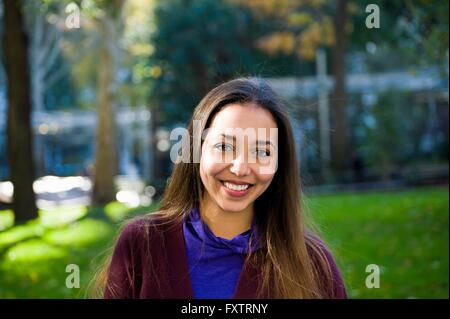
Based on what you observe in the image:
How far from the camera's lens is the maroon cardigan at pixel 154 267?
220cm

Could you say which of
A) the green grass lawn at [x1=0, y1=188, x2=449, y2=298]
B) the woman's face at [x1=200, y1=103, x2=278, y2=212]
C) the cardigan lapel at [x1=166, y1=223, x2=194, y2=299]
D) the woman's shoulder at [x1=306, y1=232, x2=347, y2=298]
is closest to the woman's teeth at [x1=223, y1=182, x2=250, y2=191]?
the woman's face at [x1=200, y1=103, x2=278, y2=212]

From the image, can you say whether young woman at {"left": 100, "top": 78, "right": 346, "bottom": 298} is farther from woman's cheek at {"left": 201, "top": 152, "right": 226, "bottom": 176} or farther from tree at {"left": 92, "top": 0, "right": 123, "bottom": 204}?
tree at {"left": 92, "top": 0, "right": 123, "bottom": 204}

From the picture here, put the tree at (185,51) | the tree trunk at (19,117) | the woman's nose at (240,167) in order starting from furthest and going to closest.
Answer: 1. the tree at (185,51)
2. the tree trunk at (19,117)
3. the woman's nose at (240,167)

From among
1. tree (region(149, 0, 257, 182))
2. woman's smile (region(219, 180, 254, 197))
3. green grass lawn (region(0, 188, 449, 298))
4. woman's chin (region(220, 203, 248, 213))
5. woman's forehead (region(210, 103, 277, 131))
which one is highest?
tree (region(149, 0, 257, 182))

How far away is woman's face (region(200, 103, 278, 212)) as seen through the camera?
2186 mm

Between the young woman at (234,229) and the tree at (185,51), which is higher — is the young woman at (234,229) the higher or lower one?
the lower one

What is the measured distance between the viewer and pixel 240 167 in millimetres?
2166

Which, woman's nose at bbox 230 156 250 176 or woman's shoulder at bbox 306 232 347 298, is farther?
woman's shoulder at bbox 306 232 347 298

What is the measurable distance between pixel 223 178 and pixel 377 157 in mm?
21951

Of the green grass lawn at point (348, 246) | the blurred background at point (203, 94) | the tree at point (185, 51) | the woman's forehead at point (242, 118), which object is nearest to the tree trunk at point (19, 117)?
the blurred background at point (203, 94)

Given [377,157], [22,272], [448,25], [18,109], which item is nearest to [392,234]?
[448,25]

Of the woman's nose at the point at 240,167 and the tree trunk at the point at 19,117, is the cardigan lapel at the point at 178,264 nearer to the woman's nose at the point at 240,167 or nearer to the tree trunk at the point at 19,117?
the woman's nose at the point at 240,167

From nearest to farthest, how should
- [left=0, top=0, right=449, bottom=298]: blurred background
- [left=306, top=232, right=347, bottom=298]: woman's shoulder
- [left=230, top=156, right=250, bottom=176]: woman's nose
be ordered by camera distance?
[left=230, top=156, right=250, bottom=176]: woman's nose
[left=306, top=232, right=347, bottom=298]: woman's shoulder
[left=0, top=0, right=449, bottom=298]: blurred background
